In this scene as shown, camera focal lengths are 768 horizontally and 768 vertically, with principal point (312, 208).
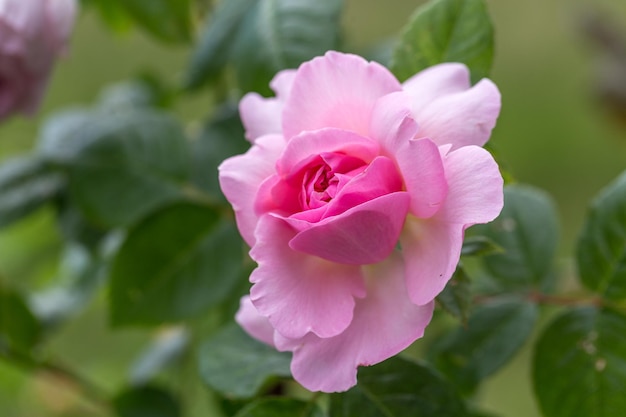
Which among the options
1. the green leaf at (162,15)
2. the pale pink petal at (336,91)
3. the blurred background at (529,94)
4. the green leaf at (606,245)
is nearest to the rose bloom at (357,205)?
the pale pink petal at (336,91)

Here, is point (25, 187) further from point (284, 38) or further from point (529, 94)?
point (529, 94)

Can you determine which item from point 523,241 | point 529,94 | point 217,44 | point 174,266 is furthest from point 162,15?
point 529,94

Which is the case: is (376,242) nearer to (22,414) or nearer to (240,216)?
(240,216)

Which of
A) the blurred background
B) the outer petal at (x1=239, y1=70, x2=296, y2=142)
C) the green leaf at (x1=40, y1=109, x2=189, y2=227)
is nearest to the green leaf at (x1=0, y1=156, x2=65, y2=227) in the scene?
the green leaf at (x1=40, y1=109, x2=189, y2=227)

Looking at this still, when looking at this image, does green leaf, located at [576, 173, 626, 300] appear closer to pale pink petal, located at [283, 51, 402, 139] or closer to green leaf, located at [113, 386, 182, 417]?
pale pink petal, located at [283, 51, 402, 139]

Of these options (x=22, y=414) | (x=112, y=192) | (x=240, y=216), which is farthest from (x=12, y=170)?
(x=22, y=414)

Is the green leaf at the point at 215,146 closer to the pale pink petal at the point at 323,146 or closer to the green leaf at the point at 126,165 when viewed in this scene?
the green leaf at the point at 126,165
